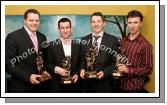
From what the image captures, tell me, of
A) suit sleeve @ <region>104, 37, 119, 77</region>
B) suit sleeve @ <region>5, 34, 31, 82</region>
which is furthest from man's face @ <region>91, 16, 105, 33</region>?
suit sleeve @ <region>5, 34, 31, 82</region>

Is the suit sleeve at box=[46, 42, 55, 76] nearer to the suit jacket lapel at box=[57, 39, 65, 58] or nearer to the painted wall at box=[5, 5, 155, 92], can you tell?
the suit jacket lapel at box=[57, 39, 65, 58]

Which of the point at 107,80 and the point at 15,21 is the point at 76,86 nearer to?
the point at 107,80

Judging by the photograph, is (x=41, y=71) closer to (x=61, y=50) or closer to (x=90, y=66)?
(x=61, y=50)

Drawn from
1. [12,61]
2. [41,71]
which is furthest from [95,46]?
[12,61]

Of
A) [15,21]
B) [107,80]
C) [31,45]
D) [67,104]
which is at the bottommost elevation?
[67,104]

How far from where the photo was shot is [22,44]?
217 centimetres

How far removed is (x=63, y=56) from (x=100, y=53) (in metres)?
0.27

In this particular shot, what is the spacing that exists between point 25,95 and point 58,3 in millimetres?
703

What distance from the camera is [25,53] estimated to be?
218 cm

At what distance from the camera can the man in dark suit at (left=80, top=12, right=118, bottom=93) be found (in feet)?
7.22

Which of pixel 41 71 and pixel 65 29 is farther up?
pixel 65 29

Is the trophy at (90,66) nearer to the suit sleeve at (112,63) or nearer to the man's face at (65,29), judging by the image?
the suit sleeve at (112,63)

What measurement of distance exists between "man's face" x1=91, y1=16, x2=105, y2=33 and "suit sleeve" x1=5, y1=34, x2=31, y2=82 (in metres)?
0.56

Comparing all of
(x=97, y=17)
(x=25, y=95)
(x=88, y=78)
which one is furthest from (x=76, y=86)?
(x=97, y=17)
